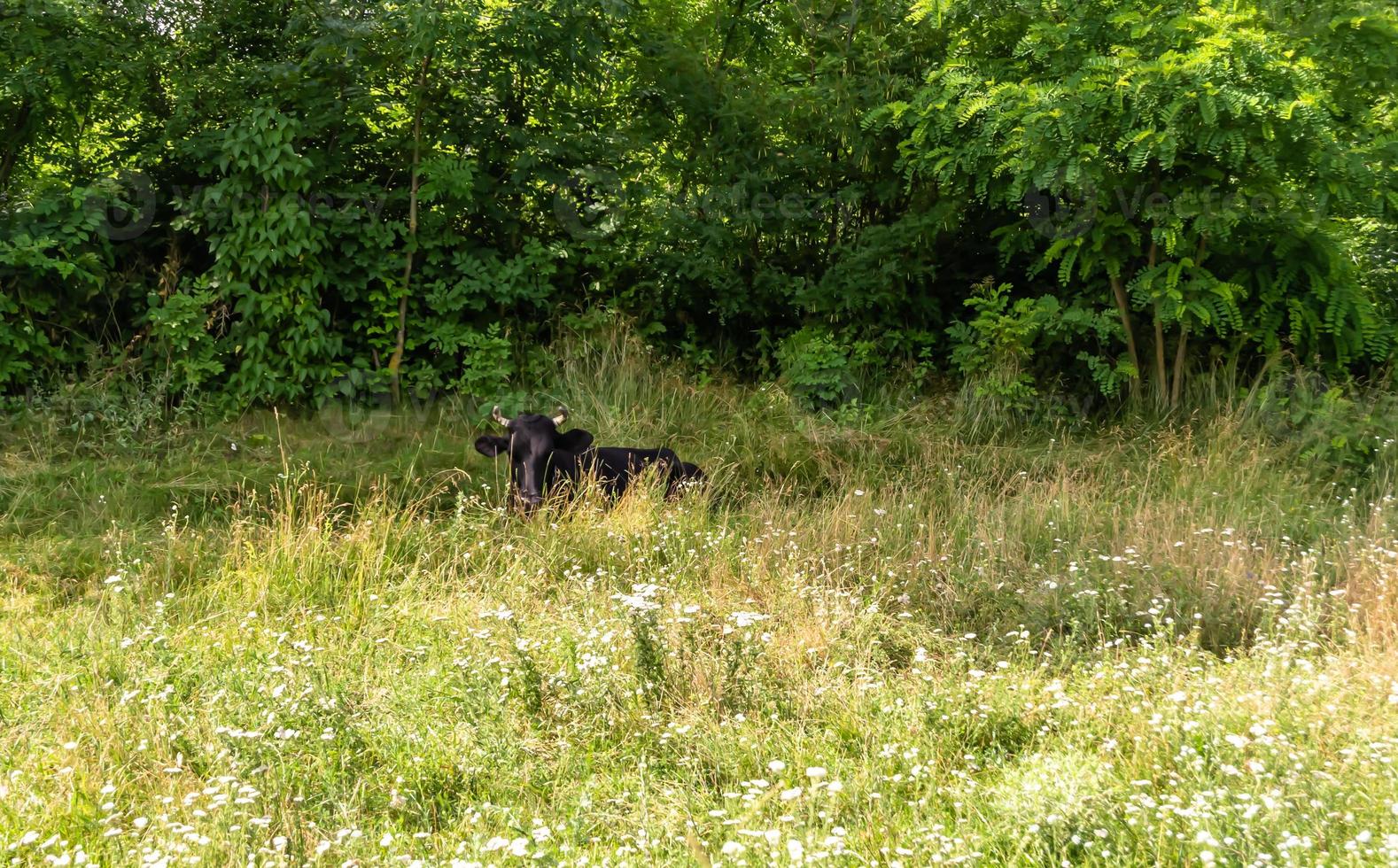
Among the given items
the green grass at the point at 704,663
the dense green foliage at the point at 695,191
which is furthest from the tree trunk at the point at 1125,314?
the green grass at the point at 704,663

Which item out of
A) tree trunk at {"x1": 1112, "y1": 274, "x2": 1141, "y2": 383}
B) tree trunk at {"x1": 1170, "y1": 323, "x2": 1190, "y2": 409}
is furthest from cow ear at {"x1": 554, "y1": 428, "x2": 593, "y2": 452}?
tree trunk at {"x1": 1170, "y1": 323, "x2": 1190, "y2": 409}

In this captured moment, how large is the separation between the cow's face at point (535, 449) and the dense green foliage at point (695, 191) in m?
1.81

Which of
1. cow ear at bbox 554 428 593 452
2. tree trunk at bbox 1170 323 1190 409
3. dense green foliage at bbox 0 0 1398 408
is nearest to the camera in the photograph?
cow ear at bbox 554 428 593 452

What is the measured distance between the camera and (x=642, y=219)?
987 centimetres

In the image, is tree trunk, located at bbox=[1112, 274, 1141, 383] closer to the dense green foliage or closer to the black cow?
the dense green foliage

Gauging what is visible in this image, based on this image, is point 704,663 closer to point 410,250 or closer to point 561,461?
point 561,461

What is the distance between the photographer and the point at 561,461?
7062mm

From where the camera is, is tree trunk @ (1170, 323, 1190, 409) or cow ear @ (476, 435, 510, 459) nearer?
cow ear @ (476, 435, 510, 459)

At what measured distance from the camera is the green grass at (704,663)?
338cm


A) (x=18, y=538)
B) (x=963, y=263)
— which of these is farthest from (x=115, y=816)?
(x=963, y=263)

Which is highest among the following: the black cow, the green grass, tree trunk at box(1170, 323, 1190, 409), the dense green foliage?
the dense green foliage

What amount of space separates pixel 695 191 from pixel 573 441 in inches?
139

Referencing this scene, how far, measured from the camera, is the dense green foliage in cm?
777

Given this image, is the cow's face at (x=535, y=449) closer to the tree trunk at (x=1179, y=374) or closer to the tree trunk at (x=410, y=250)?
the tree trunk at (x=410, y=250)
